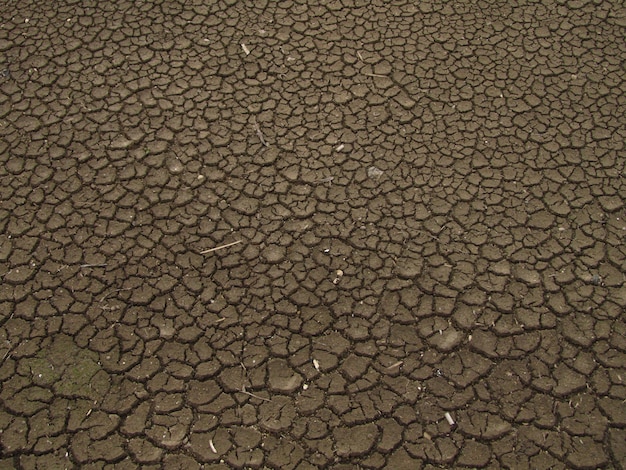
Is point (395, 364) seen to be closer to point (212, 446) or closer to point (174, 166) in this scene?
point (212, 446)

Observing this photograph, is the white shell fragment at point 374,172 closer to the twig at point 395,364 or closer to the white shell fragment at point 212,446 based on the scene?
the twig at point 395,364

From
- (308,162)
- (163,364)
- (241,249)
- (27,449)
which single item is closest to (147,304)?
(163,364)

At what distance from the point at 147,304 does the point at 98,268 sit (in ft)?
1.14

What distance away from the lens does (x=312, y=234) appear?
3.35 meters

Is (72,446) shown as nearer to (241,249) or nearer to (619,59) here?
(241,249)

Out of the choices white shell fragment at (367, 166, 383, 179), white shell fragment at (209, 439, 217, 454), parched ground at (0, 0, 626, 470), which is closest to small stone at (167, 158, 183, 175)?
parched ground at (0, 0, 626, 470)

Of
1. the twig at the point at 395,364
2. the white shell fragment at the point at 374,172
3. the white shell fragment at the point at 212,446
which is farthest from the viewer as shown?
the white shell fragment at the point at 374,172

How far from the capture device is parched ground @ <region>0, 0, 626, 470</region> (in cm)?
275

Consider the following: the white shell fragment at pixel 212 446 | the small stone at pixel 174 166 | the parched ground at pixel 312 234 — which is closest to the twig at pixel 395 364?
the parched ground at pixel 312 234

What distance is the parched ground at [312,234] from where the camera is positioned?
9.02 feet

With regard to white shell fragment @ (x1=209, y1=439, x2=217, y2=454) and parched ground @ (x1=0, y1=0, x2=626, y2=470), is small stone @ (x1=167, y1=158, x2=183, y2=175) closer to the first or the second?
parched ground @ (x1=0, y1=0, x2=626, y2=470)

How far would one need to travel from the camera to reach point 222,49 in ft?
13.6

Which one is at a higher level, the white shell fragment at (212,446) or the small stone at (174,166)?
the small stone at (174,166)

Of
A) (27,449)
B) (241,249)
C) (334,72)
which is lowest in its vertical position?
(27,449)
